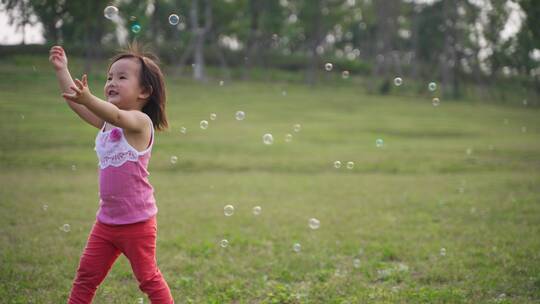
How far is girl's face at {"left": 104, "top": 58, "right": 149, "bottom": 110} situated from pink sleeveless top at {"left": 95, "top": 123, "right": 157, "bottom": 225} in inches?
9.6

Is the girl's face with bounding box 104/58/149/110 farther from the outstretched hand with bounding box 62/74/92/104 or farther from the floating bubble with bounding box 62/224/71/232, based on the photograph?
the floating bubble with bounding box 62/224/71/232

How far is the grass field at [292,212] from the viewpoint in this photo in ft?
17.6

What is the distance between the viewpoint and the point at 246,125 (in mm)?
25453

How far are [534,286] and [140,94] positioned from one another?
4.19 metres

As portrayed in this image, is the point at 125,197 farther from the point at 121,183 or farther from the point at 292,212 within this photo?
the point at 292,212

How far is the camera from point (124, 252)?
3713 mm

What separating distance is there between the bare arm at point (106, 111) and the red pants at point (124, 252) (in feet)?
2.26

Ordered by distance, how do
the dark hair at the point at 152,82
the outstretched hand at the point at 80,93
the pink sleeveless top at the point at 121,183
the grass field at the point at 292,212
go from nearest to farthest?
the outstretched hand at the point at 80,93 → the pink sleeveless top at the point at 121,183 → the dark hair at the point at 152,82 → the grass field at the point at 292,212

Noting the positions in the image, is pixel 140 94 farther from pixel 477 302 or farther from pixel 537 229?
pixel 537 229

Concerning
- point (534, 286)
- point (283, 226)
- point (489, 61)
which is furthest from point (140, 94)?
point (489, 61)

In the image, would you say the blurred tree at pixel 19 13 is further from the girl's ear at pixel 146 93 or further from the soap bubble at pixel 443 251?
the soap bubble at pixel 443 251

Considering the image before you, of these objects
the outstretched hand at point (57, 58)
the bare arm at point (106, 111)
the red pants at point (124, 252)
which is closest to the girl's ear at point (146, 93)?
the bare arm at point (106, 111)

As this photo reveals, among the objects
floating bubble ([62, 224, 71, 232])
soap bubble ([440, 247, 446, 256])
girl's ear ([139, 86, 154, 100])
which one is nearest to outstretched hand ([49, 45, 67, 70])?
girl's ear ([139, 86, 154, 100])

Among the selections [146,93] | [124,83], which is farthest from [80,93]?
[146,93]
